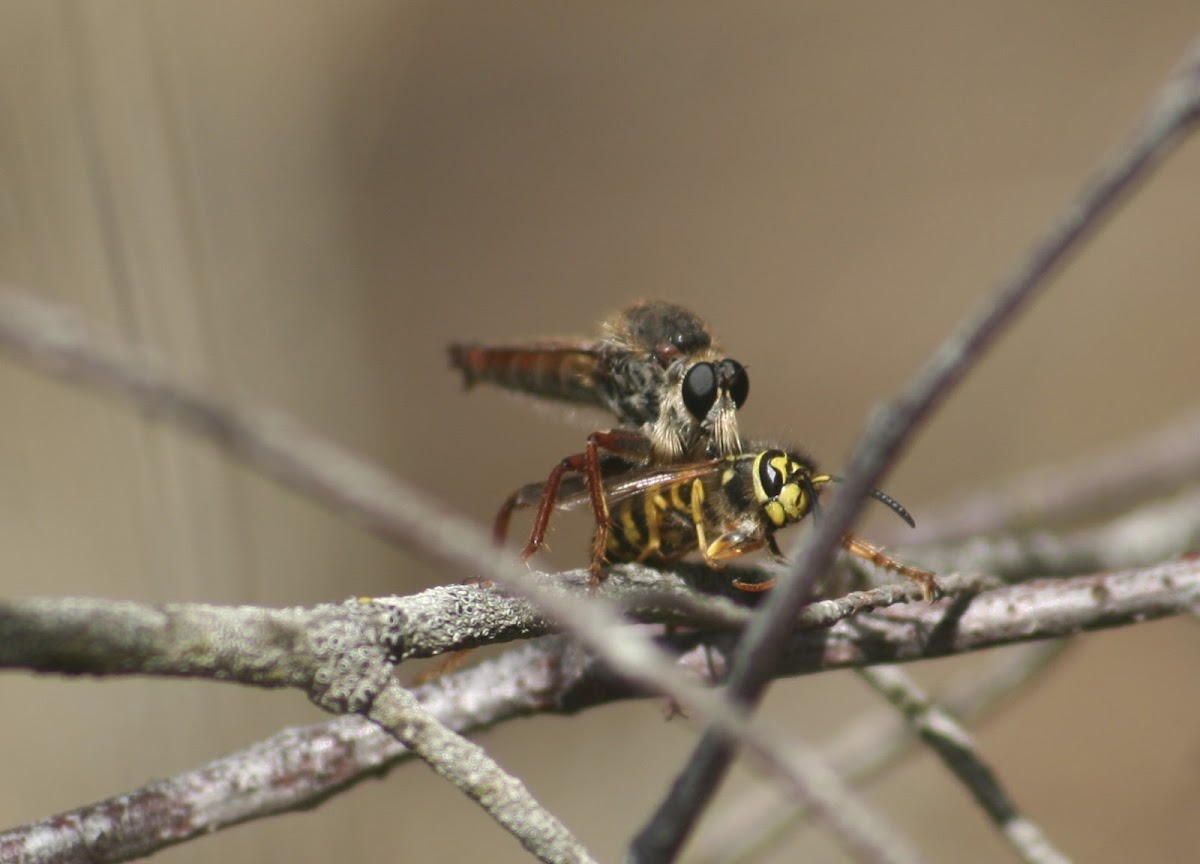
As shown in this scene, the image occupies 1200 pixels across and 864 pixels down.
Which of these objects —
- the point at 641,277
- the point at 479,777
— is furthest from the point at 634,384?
the point at 641,277

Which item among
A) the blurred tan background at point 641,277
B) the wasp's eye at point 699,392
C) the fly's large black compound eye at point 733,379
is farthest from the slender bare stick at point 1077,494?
the blurred tan background at point 641,277

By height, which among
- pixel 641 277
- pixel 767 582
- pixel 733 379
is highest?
pixel 641 277

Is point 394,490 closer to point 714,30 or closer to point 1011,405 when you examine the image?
point 1011,405

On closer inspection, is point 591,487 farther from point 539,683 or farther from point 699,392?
point 539,683

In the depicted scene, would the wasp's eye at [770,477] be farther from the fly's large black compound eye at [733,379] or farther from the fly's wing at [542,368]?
the fly's wing at [542,368]

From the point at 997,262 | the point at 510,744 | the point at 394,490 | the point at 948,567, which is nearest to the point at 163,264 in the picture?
the point at 948,567
